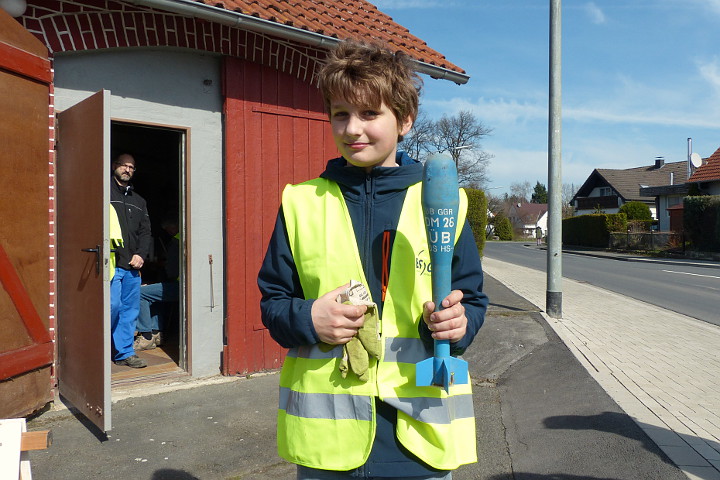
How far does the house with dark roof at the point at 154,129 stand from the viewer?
412 centimetres

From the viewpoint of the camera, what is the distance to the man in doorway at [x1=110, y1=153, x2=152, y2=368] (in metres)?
5.81

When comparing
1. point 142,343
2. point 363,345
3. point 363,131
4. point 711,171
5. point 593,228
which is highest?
point 711,171

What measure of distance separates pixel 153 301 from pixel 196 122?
101 inches

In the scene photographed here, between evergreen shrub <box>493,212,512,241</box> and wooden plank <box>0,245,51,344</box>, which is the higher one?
evergreen shrub <box>493,212,512,241</box>

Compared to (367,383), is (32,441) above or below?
below

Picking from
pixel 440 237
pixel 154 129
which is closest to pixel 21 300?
pixel 154 129

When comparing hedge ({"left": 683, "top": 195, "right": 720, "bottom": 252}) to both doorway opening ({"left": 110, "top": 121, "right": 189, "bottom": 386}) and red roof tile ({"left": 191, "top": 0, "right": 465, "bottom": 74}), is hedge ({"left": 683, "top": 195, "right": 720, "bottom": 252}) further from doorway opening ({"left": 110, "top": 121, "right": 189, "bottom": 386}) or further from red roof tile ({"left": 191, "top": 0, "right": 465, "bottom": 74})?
doorway opening ({"left": 110, "top": 121, "right": 189, "bottom": 386})

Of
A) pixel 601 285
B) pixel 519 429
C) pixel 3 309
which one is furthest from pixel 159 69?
pixel 601 285

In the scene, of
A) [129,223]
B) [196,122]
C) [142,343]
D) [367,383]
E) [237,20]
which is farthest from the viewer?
[142,343]

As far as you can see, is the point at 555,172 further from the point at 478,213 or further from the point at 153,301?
the point at 478,213

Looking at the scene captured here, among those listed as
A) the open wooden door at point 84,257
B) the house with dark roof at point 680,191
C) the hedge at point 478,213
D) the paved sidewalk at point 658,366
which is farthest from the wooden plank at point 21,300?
the house with dark roof at point 680,191

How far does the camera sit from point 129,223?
236 inches

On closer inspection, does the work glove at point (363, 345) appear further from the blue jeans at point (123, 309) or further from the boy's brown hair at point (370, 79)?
the blue jeans at point (123, 309)

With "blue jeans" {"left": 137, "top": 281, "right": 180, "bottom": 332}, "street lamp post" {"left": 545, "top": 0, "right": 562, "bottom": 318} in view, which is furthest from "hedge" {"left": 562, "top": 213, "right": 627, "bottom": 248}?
"blue jeans" {"left": 137, "top": 281, "right": 180, "bottom": 332}
